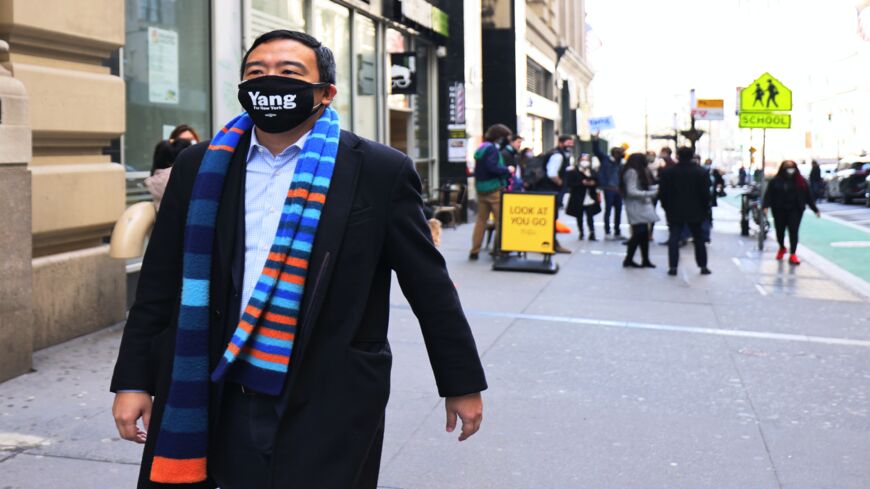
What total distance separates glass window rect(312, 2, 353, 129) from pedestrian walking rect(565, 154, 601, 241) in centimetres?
413

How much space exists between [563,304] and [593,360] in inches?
114

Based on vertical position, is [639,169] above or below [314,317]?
above

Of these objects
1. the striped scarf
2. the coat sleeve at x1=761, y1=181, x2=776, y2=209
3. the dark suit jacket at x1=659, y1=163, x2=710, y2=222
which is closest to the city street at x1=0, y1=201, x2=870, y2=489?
the striped scarf

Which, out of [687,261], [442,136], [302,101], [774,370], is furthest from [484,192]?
[302,101]

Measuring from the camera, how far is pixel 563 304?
10500mm

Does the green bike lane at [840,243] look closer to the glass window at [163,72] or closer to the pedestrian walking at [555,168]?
the pedestrian walking at [555,168]

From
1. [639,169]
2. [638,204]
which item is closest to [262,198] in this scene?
[638,204]

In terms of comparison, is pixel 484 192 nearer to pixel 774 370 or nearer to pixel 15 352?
pixel 774 370

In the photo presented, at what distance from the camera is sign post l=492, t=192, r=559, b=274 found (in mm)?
13375

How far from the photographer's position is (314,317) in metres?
2.63

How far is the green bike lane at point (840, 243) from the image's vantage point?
622 inches

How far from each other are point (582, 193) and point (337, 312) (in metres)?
16.0

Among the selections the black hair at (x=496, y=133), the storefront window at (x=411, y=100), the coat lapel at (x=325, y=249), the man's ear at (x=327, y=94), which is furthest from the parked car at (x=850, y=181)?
the coat lapel at (x=325, y=249)

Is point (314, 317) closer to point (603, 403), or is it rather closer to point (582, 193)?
point (603, 403)
